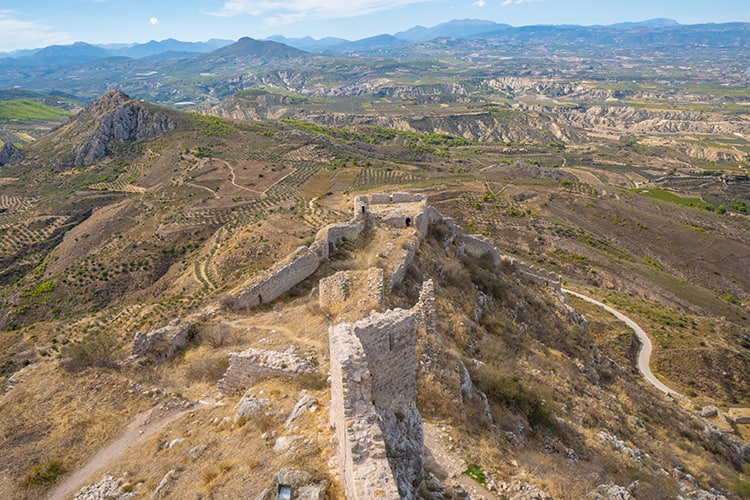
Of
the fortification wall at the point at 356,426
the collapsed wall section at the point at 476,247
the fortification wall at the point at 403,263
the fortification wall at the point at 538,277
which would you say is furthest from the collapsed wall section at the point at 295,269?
the fortification wall at the point at 538,277

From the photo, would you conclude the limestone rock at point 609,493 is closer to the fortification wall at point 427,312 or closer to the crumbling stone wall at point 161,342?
the fortification wall at point 427,312

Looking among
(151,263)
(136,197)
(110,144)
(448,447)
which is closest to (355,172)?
(136,197)

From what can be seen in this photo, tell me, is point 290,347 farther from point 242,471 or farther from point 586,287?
point 586,287

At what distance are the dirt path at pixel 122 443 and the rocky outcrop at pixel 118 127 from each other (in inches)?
4826

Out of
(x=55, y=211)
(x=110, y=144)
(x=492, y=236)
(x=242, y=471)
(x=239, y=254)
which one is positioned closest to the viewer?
(x=242, y=471)

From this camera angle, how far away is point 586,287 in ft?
209

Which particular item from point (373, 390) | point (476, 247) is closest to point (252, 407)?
point (373, 390)

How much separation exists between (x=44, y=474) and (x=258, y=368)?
276 inches

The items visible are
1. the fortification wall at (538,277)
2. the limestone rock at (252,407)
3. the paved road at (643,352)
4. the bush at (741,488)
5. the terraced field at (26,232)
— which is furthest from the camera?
the terraced field at (26,232)

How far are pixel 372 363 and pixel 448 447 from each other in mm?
5897

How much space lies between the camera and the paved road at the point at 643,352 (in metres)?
40.8

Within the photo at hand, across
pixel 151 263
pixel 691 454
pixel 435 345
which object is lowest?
pixel 691 454

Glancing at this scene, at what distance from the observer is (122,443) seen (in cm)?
1498

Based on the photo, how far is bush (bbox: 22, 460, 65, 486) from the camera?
44.0 ft
